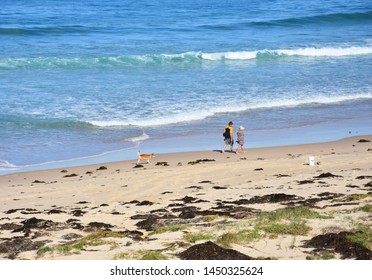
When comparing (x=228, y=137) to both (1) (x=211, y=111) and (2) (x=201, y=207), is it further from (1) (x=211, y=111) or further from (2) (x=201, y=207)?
(2) (x=201, y=207)

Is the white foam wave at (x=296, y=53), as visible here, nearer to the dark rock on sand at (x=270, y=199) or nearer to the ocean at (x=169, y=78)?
the ocean at (x=169, y=78)

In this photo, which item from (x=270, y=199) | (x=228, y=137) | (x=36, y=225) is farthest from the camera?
(x=228, y=137)

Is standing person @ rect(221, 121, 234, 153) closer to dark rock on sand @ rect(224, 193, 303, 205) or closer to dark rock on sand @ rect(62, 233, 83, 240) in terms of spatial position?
dark rock on sand @ rect(224, 193, 303, 205)

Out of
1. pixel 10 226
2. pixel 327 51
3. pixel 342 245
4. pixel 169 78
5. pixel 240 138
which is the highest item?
pixel 327 51

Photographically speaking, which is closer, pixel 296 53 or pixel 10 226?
pixel 10 226

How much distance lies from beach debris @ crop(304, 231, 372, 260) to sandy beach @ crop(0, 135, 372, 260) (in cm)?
2

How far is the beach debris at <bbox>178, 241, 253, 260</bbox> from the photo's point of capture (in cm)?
1024

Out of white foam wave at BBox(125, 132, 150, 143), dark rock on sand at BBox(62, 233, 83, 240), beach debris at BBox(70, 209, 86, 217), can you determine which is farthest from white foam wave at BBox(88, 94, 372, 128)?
dark rock on sand at BBox(62, 233, 83, 240)

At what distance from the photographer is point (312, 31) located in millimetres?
53031

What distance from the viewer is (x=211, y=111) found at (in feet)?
91.2

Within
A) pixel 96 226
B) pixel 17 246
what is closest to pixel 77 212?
pixel 96 226

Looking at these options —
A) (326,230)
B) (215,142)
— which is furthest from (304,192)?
(215,142)

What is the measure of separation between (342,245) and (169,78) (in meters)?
25.3

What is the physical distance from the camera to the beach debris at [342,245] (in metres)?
10.1
